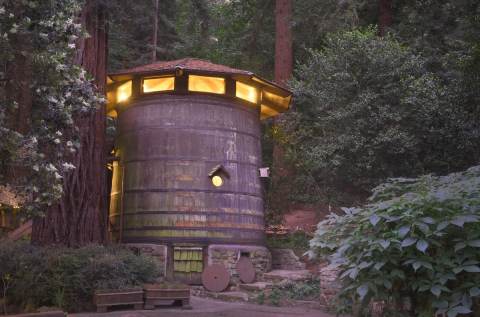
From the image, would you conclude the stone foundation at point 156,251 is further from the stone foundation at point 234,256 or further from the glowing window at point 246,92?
the glowing window at point 246,92

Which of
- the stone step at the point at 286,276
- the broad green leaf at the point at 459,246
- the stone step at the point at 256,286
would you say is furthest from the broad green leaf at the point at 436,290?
the stone step at the point at 286,276

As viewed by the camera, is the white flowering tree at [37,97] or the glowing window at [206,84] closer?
the white flowering tree at [37,97]

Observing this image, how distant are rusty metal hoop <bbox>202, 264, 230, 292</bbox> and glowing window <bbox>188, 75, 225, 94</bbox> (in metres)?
4.62

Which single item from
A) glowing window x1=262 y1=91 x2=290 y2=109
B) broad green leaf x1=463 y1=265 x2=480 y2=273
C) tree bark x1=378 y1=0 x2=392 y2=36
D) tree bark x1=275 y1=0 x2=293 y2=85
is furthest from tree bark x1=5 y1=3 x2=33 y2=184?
tree bark x1=378 y1=0 x2=392 y2=36

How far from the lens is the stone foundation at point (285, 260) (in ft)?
50.2

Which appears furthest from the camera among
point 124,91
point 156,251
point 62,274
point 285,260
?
point 285,260

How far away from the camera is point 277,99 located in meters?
16.5

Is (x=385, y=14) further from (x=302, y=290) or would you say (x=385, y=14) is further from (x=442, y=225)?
(x=442, y=225)

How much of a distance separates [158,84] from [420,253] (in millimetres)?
12009

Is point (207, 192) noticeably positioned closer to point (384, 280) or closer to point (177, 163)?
point (177, 163)

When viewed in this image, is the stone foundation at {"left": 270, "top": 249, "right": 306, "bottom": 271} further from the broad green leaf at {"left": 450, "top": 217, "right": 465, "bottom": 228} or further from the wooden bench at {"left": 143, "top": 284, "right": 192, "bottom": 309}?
the broad green leaf at {"left": 450, "top": 217, "right": 465, "bottom": 228}

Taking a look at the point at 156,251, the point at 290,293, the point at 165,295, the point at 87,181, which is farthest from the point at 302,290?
the point at 87,181

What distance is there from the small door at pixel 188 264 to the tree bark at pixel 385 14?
476 inches

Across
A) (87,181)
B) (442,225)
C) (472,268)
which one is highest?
(87,181)
